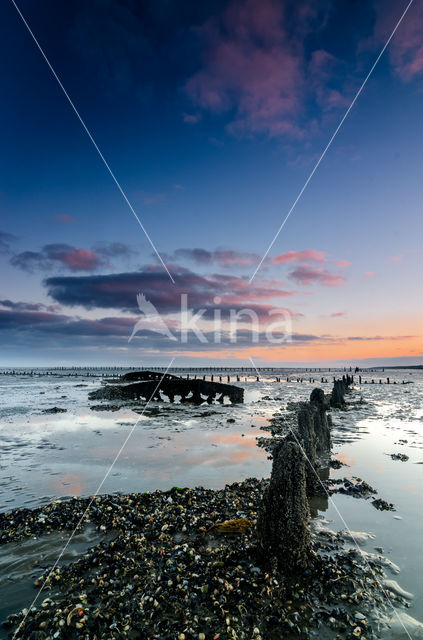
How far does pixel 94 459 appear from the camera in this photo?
14.6 metres

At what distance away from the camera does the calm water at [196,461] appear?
8.71m

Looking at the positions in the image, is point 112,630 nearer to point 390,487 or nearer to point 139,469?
point 139,469

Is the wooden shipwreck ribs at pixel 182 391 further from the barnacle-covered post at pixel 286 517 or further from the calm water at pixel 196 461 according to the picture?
the barnacle-covered post at pixel 286 517

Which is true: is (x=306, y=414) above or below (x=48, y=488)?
above

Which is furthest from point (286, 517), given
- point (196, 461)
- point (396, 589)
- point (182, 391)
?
point (182, 391)

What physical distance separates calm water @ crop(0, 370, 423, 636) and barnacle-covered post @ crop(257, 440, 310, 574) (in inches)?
76.5

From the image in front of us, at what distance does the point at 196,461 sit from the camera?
14180 millimetres

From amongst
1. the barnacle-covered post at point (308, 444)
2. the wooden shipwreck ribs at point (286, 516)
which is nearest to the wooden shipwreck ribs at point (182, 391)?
the barnacle-covered post at point (308, 444)

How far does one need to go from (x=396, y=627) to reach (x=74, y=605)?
5203mm

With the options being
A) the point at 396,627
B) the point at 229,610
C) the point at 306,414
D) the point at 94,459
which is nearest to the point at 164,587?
the point at 229,610

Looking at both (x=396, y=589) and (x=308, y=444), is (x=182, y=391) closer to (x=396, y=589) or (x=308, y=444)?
(x=308, y=444)

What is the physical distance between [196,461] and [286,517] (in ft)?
26.4

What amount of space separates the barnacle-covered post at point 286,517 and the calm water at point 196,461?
194 cm

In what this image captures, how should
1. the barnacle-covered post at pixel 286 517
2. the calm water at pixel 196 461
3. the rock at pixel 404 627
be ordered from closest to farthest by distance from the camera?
the rock at pixel 404 627, the barnacle-covered post at pixel 286 517, the calm water at pixel 196 461
